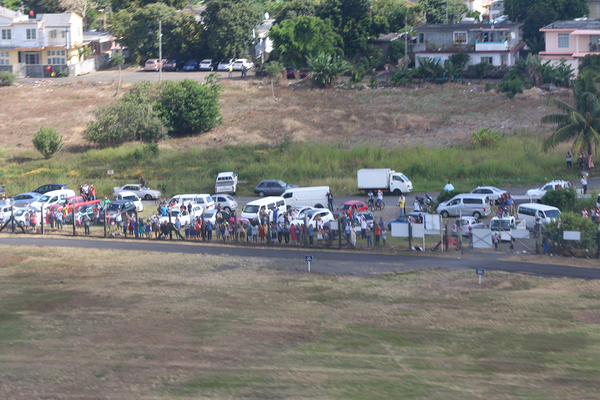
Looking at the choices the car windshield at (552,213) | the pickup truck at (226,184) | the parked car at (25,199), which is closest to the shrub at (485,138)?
the pickup truck at (226,184)

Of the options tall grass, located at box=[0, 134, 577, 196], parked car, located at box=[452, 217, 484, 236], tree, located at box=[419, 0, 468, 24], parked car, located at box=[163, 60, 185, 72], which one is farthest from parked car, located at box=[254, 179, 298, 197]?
tree, located at box=[419, 0, 468, 24]

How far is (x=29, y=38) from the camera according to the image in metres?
86.1

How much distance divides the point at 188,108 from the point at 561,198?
38.4m

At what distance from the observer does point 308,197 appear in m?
40.2

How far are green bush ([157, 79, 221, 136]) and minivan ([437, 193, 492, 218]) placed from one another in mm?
32682

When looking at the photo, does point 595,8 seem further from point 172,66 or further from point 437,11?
point 172,66

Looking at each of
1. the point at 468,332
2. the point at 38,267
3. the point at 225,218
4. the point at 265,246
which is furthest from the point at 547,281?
the point at 38,267

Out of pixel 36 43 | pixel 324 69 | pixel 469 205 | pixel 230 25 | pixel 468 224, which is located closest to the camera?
pixel 468 224

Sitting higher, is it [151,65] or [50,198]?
[151,65]

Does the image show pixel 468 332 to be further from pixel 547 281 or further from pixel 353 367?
pixel 547 281

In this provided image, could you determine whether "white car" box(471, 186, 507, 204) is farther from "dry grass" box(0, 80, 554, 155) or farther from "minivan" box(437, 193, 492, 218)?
"dry grass" box(0, 80, 554, 155)

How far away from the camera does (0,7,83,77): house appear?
86000 mm

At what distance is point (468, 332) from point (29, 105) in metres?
66.6

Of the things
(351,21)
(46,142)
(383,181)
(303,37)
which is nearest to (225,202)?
(383,181)
